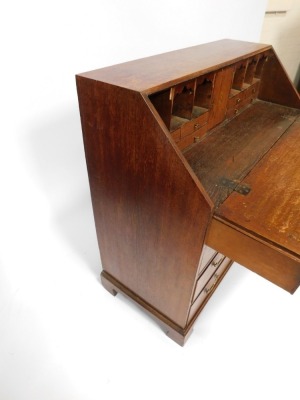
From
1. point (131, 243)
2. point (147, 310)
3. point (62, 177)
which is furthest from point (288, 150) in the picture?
point (62, 177)

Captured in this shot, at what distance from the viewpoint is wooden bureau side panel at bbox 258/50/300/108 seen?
1.20 meters

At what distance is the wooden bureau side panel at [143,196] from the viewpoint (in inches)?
25.5

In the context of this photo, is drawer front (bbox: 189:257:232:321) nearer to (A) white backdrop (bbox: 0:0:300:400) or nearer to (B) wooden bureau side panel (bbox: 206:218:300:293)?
(A) white backdrop (bbox: 0:0:300:400)

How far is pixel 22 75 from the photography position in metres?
1.16

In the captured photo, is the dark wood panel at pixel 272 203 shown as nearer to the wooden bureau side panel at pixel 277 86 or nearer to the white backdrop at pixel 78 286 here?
the wooden bureau side panel at pixel 277 86

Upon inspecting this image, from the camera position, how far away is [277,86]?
1.25m

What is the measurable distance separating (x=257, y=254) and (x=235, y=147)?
0.44 metres

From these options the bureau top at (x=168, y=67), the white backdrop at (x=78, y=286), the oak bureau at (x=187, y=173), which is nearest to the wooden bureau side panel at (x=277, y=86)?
the oak bureau at (x=187, y=173)

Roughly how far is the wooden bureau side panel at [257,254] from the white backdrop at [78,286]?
2.20 ft

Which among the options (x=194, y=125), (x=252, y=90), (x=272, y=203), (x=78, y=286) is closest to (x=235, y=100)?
(x=252, y=90)

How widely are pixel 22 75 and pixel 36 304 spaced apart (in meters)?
1.06

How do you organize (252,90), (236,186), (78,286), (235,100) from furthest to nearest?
(78,286) < (252,90) < (235,100) < (236,186)

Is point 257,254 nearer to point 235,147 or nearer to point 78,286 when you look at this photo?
point 235,147

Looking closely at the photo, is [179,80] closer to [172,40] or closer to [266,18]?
[172,40]
